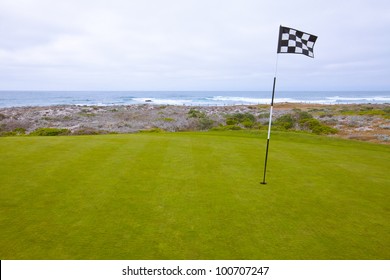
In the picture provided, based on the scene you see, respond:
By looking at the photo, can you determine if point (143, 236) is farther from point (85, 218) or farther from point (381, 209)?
point (381, 209)

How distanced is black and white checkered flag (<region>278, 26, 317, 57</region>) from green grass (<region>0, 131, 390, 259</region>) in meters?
2.78

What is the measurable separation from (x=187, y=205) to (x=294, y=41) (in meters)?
4.26

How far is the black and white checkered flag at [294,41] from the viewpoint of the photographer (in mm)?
6102

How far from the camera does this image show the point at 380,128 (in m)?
22.0

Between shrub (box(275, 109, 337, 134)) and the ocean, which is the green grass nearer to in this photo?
shrub (box(275, 109, 337, 134))

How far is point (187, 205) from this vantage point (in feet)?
15.2

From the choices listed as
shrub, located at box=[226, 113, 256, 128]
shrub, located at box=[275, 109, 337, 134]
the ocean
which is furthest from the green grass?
the ocean

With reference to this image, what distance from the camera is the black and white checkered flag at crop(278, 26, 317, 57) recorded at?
6102 millimetres

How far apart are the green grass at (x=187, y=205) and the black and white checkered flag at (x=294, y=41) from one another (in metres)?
2.78

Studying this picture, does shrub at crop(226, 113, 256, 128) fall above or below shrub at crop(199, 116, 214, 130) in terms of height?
above

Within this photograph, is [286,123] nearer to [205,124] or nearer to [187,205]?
[205,124]

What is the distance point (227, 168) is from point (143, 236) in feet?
11.2

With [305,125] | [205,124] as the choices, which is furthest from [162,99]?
[305,125]

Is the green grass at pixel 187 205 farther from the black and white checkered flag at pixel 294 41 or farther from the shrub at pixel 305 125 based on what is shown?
the shrub at pixel 305 125
